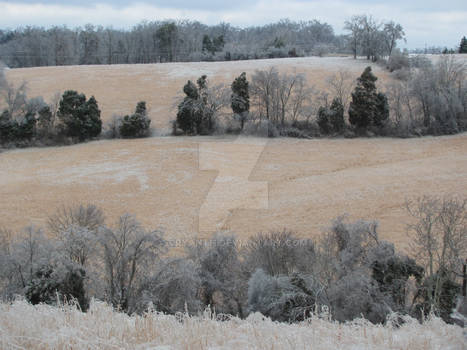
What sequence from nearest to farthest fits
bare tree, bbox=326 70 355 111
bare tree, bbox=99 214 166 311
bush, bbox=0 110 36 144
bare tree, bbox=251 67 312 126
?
bare tree, bbox=99 214 166 311, bush, bbox=0 110 36 144, bare tree, bbox=251 67 312 126, bare tree, bbox=326 70 355 111

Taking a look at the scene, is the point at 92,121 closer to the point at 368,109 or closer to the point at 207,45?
the point at 368,109

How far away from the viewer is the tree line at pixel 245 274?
13.9 metres

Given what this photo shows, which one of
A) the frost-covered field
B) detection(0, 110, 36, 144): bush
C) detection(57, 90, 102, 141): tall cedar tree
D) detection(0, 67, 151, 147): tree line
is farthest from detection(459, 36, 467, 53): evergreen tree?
the frost-covered field

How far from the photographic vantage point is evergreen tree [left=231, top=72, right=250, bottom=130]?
155ft

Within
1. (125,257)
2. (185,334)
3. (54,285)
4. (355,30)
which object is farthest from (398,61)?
(185,334)

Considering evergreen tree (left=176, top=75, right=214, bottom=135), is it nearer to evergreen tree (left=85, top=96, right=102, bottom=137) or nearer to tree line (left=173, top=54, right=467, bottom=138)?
tree line (left=173, top=54, right=467, bottom=138)

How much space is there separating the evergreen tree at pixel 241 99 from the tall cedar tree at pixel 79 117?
1359cm

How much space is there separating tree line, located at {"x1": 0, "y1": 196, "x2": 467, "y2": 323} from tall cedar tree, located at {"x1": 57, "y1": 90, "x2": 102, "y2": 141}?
95.5 ft

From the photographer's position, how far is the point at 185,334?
4.96 meters

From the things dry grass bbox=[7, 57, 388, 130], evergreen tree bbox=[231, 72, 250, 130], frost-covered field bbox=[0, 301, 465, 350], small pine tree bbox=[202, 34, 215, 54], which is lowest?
frost-covered field bbox=[0, 301, 465, 350]

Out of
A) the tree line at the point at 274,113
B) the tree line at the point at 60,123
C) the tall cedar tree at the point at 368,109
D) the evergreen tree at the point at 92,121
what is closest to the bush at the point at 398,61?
the tree line at the point at 274,113

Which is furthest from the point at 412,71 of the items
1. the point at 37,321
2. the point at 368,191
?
the point at 37,321

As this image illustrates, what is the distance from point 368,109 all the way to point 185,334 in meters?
43.6

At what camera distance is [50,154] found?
1649 inches
